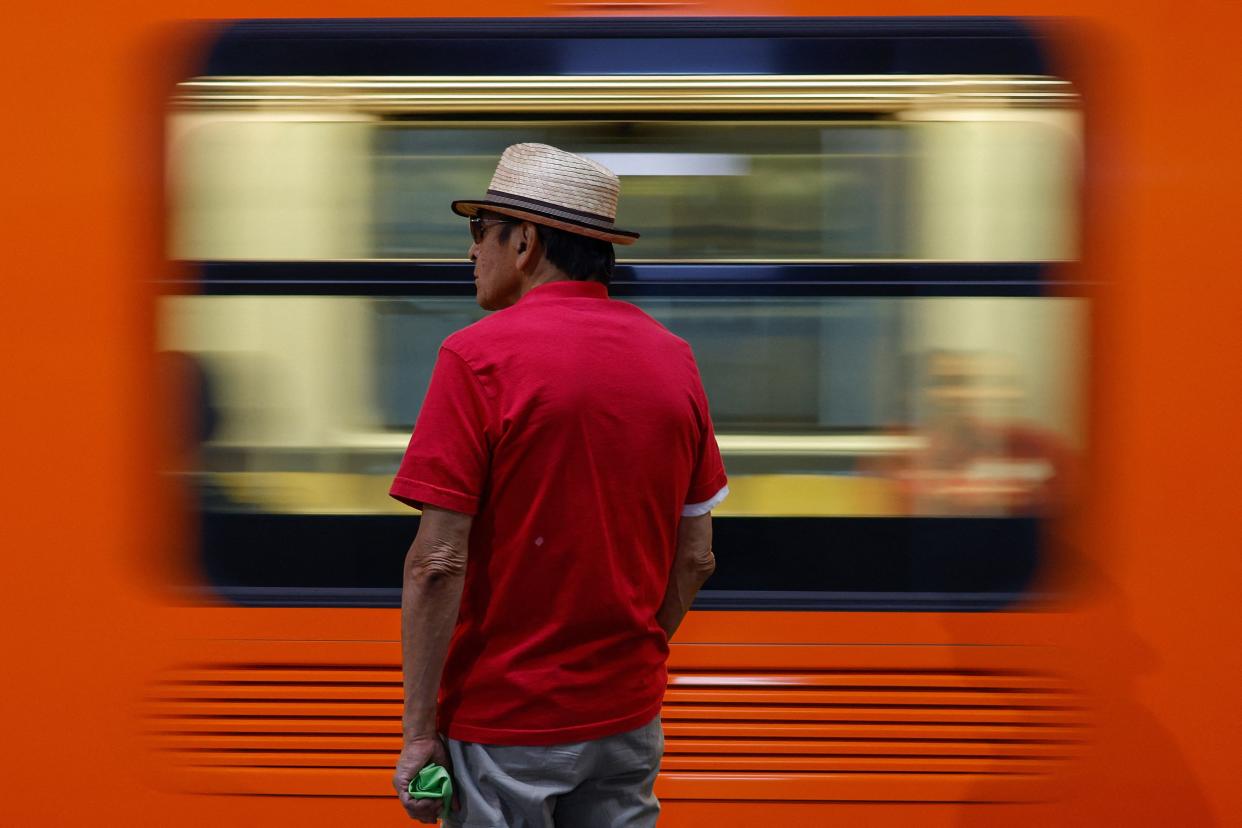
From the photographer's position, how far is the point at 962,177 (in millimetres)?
2373

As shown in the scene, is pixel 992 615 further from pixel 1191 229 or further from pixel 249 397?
pixel 249 397

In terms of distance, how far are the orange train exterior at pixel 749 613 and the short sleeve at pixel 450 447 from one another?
88 cm

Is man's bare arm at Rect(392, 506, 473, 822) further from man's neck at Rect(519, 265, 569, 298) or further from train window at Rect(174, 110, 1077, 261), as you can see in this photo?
train window at Rect(174, 110, 1077, 261)

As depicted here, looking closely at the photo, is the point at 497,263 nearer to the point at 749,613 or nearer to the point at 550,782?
the point at 550,782

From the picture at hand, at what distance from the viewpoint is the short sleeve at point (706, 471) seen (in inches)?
73.5

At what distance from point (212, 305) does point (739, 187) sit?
1.10 metres

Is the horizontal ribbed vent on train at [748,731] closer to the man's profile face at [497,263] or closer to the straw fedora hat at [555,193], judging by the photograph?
the man's profile face at [497,263]

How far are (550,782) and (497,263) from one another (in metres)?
0.78

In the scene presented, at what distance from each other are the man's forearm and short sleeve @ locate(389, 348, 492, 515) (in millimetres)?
44

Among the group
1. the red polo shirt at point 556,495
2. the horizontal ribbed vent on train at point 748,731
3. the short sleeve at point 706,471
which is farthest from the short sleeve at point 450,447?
the horizontal ribbed vent on train at point 748,731

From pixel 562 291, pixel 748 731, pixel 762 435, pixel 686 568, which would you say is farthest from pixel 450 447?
pixel 748 731

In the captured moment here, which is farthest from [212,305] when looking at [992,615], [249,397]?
[992,615]

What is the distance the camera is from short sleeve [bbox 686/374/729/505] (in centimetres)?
187

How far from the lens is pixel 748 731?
2430 millimetres
